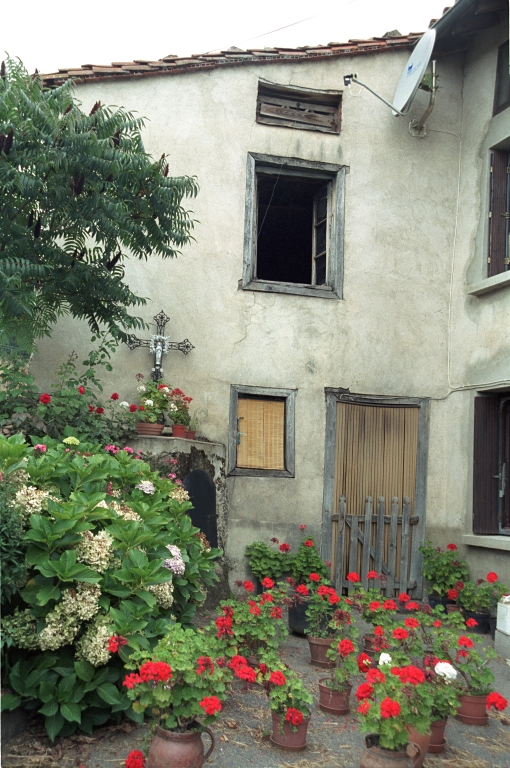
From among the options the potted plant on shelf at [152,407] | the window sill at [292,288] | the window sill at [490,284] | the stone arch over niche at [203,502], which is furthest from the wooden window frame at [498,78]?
the stone arch over niche at [203,502]

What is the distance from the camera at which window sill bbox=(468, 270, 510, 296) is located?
26.2 feet

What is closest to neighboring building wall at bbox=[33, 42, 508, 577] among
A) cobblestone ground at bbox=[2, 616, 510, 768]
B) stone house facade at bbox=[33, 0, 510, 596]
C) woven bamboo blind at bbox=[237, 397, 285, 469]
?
stone house facade at bbox=[33, 0, 510, 596]

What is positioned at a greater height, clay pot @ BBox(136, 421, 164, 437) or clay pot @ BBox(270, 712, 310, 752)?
clay pot @ BBox(136, 421, 164, 437)

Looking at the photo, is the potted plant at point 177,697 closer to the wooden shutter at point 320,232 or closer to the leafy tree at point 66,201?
the leafy tree at point 66,201

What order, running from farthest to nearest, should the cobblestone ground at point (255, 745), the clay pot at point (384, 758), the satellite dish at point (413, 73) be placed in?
the satellite dish at point (413, 73), the cobblestone ground at point (255, 745), the clay pot at point (384, 758)

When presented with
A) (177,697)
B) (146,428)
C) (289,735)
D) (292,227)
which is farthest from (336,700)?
(292,227)

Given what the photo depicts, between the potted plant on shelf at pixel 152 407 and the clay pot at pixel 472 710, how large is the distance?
398 cm

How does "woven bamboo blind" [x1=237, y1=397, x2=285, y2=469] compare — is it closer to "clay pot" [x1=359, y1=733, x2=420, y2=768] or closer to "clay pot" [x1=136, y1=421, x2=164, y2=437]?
"clay pot" [x1=136, y1=421, x2=164, y2=437]

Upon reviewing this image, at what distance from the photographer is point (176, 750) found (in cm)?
329

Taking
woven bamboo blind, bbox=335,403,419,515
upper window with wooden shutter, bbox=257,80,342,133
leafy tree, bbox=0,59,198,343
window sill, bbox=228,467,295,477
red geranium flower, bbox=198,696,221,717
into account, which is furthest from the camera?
upper window with wooden shutter, bbox=257,80,342,133

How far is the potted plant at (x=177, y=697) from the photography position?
3.28 m

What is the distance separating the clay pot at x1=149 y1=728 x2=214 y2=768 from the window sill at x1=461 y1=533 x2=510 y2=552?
17.1ft

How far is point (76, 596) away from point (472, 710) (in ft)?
8.59

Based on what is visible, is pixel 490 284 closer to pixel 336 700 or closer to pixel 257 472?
pixel 257 472
